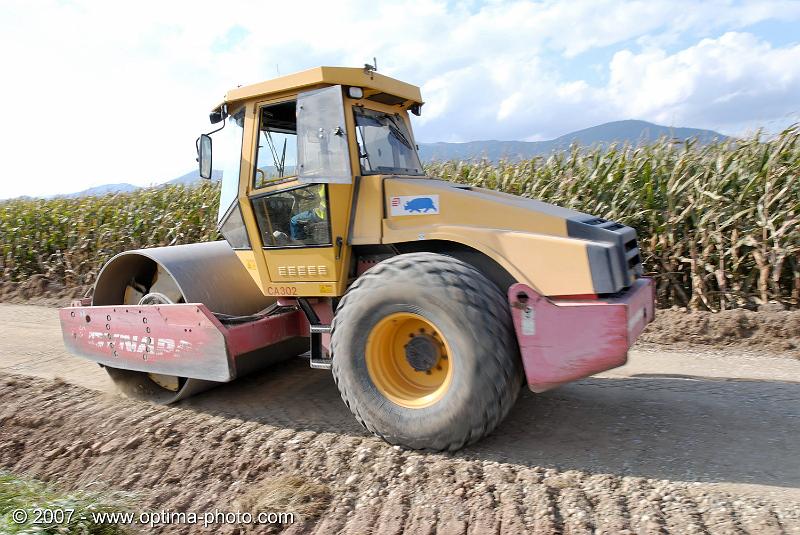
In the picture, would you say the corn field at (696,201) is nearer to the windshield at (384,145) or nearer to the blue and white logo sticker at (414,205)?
the windshield at (384,145)

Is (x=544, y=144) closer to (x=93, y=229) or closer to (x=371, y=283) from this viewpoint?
(x=371, y=283)

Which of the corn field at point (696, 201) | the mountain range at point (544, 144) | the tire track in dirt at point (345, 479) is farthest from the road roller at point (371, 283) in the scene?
the corn field at point (696, 201)

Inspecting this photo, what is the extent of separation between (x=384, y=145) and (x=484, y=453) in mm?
2327

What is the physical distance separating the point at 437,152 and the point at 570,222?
596cm

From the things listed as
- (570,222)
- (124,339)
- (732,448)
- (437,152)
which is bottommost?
(732,448)

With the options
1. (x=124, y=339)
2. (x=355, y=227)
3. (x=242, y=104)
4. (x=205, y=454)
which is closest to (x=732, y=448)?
(x=355, y=227)

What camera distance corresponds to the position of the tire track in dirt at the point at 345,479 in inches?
117

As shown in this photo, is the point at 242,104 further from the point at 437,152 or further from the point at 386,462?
→ the point at 437,152

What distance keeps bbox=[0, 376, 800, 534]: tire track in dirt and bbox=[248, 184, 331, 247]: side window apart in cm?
136

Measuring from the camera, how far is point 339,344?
3893 millimetres

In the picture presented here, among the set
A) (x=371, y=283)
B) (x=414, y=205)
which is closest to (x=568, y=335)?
(x=371, y=283)

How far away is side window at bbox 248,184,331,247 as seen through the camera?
427 centimetres

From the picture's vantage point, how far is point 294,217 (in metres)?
4.42

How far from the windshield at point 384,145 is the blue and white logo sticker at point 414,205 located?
0.38 m
